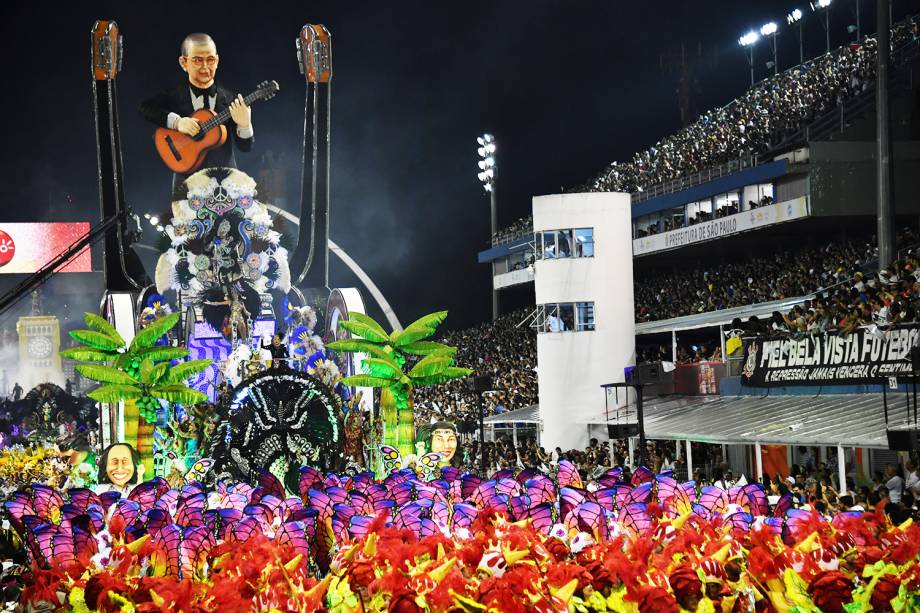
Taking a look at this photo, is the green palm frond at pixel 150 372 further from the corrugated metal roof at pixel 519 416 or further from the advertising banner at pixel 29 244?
the advertising banner at pixel 29 244

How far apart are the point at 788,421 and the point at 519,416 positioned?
686 inches

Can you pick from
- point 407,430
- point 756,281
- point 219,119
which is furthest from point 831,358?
point 219,119

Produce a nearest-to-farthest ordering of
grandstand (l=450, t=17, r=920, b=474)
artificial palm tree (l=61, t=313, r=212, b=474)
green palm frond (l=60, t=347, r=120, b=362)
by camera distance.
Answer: grandstand (l=450, t=17, r=920, b=474) < artificial palm tree (l=61, t=313, r=212, b=474) < green palm frond (l=60, t=347, r=120, b=362)

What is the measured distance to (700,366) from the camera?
3312 centimetres

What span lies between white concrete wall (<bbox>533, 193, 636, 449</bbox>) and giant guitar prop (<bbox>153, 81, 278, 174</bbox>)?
1254cm

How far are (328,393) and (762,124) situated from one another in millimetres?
23970

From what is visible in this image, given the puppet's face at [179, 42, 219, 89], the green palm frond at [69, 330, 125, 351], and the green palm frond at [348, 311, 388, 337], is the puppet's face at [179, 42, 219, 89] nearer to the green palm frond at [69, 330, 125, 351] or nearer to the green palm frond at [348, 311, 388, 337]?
the green palm frond at [348, 311, 388, 337]

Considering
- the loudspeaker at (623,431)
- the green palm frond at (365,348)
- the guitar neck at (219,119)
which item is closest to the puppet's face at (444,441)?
the green palm frond at (365,348)

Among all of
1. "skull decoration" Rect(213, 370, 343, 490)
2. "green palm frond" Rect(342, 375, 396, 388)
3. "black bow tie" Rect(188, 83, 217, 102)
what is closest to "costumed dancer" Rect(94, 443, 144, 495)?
"skull decoration" Rect(213, 370, 343, 490)

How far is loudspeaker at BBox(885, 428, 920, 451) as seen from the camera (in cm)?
1778

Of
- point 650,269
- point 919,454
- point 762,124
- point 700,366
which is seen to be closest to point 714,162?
point 762,124

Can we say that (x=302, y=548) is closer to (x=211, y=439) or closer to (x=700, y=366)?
(x=211, y=439)

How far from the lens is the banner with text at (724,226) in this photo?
4350cm

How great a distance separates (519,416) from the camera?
1592 inches
